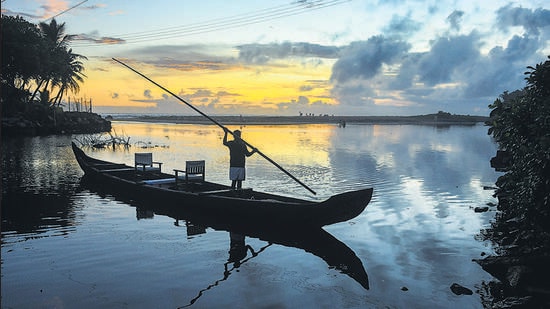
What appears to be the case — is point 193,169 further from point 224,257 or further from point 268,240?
point 224,257

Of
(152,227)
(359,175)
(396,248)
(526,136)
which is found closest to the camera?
(526,136)

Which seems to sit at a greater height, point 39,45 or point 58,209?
point 39,45

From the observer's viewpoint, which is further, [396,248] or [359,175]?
[359,175]

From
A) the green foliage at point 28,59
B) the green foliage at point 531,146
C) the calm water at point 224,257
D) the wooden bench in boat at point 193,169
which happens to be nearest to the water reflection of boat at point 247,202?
the wooden bench in boat at point 193,169

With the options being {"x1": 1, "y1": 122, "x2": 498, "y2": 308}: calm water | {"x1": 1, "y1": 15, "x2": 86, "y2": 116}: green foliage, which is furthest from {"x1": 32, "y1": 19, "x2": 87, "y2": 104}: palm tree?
{"x1": 1, "y1": 122, "x2": 498, "y2": 308}: calm water

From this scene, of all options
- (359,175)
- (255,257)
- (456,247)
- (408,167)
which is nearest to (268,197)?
(255,257)

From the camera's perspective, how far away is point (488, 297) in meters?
8.95

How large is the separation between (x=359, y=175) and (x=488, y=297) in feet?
57.7

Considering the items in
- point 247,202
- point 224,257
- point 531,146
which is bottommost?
point 224,257

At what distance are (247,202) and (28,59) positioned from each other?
49119mm

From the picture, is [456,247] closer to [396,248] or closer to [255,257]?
[396,248]

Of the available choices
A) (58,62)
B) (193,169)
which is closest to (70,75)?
(58,62)

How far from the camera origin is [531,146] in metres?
10.7

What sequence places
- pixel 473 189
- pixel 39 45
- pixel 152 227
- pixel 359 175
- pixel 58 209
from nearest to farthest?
1. pixel 152 227
2. pixel 58 209
3. pixel 473 189
4. pixel 359 175
5. pixel 39 45
